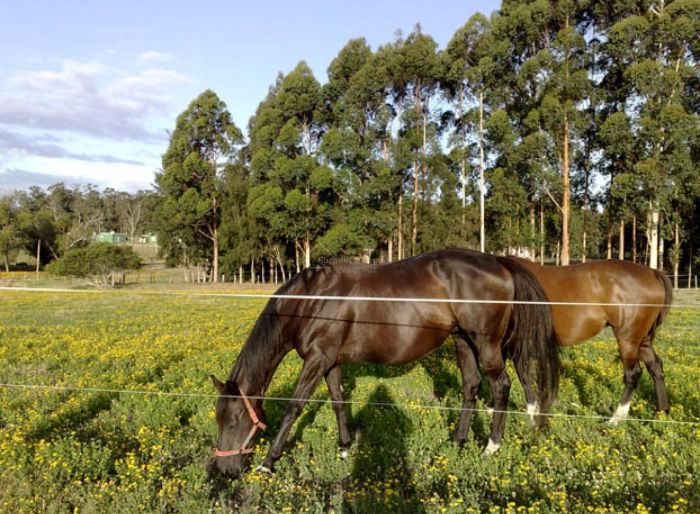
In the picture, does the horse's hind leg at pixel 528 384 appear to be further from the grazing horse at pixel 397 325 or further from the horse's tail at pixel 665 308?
the horse's tail at pixel 665 308

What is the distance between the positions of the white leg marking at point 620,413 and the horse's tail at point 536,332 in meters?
0.74

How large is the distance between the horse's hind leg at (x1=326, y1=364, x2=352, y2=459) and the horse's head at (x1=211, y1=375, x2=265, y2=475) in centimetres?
92

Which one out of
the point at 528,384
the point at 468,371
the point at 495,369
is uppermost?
the point at 495,369

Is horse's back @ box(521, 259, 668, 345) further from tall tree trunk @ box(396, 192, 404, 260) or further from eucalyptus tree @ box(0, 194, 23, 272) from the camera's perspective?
eucalyptus tree @ box(0, 194, 23, 272)

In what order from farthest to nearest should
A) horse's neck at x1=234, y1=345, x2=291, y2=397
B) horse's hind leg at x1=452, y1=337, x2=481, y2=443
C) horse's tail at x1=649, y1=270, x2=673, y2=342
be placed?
1. horse's tail at x1=649, y1=270, x2=673, y2=342
2. horse's hind leg at x1=452, y1=337, x2=481, y2=443
3. horse's neck at x1=234, y1=345, x2=291, y2=397

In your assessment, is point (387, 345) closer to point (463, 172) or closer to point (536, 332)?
point (536, 332)

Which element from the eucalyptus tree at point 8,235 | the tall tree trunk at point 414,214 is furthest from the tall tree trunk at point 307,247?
the eucalyptus tree at point 8,235

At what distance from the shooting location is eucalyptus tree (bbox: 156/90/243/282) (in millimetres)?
41469

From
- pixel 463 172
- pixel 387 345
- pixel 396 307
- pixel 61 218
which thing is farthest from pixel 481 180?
pixel 61 218

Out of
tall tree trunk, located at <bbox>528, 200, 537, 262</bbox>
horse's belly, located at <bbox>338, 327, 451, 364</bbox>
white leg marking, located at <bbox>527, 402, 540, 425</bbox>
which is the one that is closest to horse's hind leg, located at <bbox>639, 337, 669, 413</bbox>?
white leg marking, located at <bbox>527, 402, 540, 425</bbox>

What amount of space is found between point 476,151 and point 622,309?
31034mm

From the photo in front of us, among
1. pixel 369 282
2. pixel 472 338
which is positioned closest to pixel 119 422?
pixel 369 282

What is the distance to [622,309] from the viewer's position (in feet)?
19.5

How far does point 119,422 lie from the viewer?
5656mm
